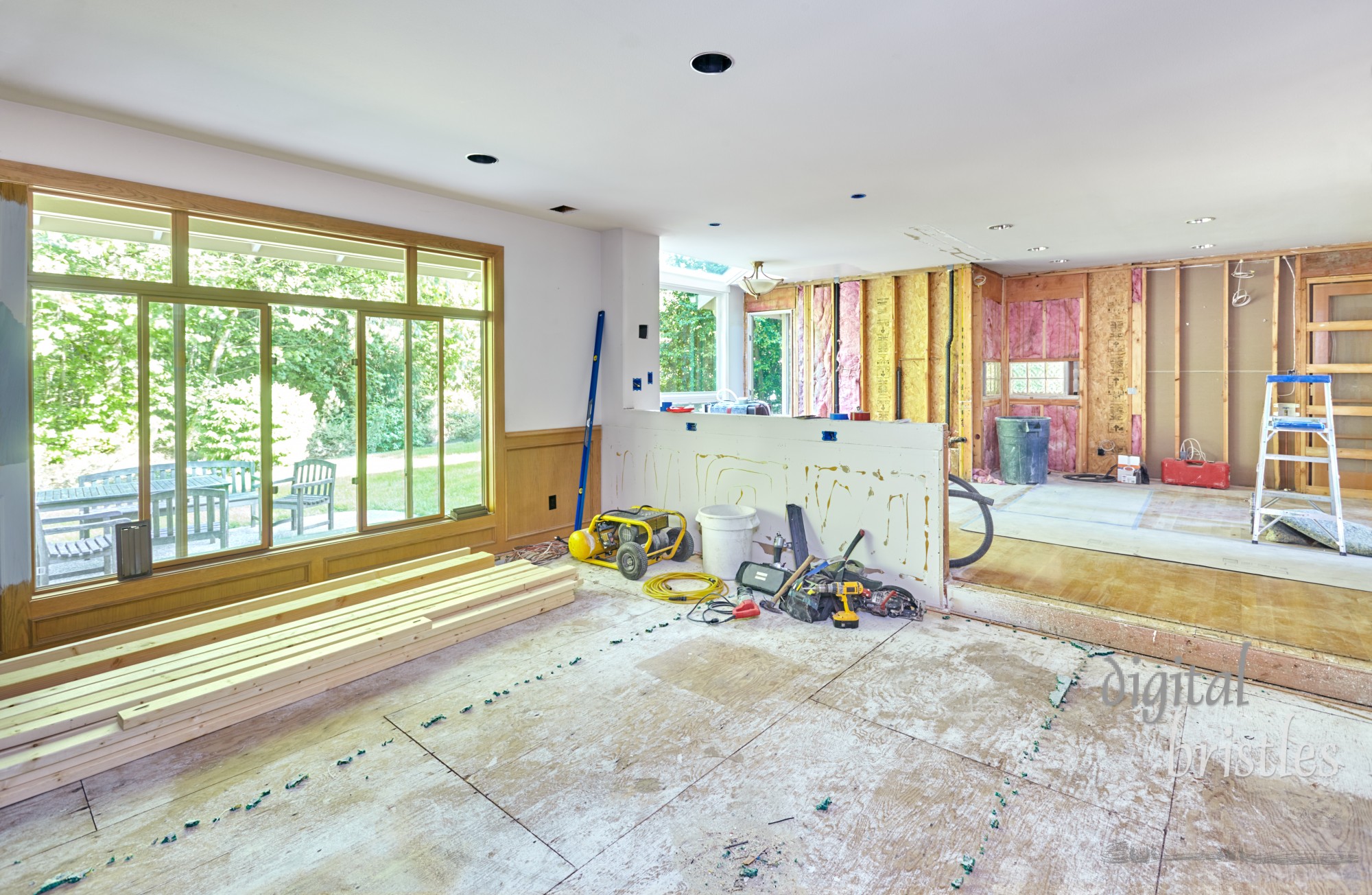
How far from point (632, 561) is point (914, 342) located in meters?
5.72

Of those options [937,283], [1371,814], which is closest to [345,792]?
[1371,814]

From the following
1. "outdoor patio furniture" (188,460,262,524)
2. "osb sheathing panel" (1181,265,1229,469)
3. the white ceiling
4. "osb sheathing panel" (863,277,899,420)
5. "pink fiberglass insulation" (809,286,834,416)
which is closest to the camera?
the white ceiling

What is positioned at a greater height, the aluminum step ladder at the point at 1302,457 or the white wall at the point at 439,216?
the white wall at the point at 439,216

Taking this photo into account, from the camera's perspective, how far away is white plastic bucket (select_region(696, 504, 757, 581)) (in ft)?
16.4

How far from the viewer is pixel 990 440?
8844 mm

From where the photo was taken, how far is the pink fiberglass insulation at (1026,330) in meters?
8.95

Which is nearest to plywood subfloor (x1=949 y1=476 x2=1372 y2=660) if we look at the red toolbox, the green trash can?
the red toolbox

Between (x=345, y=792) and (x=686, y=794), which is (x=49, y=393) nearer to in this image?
(x=345, y=792)

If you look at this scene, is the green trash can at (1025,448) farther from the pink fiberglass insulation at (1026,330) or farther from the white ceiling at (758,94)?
the white ceiling at (758,94)

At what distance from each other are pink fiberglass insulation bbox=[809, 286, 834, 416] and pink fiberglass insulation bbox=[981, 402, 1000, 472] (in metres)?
2.11

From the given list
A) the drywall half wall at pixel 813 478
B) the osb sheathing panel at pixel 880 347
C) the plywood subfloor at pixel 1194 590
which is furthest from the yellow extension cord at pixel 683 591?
the osb sheathing panel at pixel 880 347

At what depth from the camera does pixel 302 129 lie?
12.3 ft

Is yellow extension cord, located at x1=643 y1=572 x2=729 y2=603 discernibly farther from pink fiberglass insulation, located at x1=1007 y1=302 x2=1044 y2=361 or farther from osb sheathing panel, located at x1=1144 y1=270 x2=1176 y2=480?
osb sheathing panel, located at x1=1144 y1=270 x2=1176 y2=480

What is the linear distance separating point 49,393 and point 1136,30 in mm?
5559
